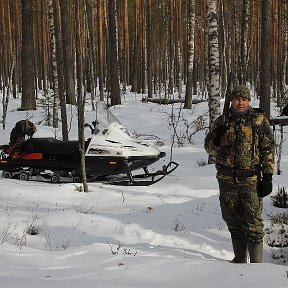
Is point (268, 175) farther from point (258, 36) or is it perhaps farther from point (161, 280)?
point (258, 36)

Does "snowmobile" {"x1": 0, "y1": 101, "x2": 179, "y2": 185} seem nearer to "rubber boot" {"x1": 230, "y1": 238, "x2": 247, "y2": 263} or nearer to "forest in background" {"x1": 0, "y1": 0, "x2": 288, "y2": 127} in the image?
"forest in background" {"x1": 0, "y1": 0, "x2": 288, "y2": 127}

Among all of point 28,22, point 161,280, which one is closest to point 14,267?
point 161,280

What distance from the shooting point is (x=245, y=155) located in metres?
4.20

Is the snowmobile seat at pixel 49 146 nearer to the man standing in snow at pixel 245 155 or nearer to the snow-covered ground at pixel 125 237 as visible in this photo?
the snow-covered ground at pixel 125 237

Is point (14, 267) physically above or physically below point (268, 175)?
below

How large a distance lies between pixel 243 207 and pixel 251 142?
0.67 m

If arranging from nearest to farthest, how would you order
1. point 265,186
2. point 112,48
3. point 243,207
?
point 265,186, point 243,207, point 112,48

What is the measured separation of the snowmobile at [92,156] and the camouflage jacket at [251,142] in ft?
11.7

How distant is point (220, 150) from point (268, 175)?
529 mm

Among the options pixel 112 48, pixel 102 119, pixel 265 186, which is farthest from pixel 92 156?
pixel 112 48

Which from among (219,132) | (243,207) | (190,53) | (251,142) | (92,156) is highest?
(190,53)

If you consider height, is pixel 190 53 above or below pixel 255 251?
above

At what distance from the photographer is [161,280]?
3285mm

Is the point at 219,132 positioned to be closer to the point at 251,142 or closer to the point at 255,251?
the point at 251,142
